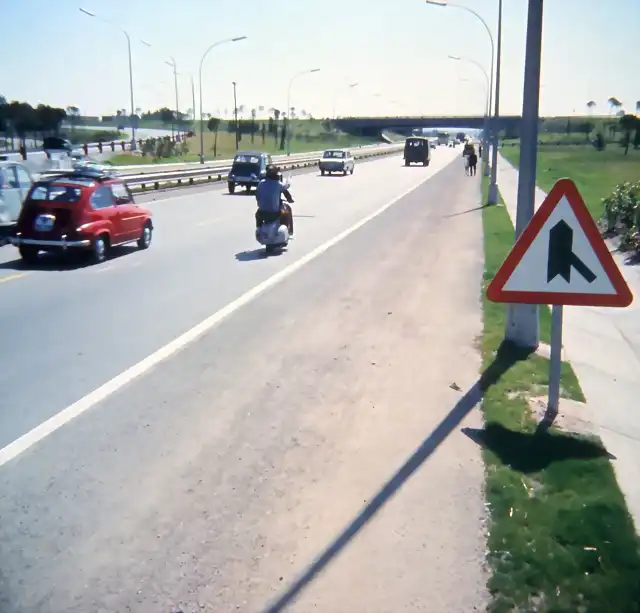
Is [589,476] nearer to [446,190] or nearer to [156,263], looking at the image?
[156,263]

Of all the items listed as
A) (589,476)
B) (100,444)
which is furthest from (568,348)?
(100,444)

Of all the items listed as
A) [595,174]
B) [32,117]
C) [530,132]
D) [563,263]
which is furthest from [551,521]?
[32,117]

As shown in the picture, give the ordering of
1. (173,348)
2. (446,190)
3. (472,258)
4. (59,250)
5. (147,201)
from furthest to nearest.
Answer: (446,190) → (147,201) → (472,258) → (59,250) → (173,348)

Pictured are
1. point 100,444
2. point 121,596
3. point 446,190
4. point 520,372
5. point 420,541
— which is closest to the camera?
point 121,596

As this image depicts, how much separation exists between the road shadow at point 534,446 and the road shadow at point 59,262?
10.5 m

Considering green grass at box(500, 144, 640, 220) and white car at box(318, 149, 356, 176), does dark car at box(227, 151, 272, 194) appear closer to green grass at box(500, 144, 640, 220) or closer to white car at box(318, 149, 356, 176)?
green grass at box(500, 144, 640, 220)

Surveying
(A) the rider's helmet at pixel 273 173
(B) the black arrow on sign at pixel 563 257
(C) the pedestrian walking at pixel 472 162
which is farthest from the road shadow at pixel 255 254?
(C) the pedestrian walking at pixel 472 162

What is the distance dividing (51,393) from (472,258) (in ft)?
35.6

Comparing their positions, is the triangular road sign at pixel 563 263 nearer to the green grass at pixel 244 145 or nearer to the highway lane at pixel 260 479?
the highway lane at pixel 260 479

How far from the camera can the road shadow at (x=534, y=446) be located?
18.0 ft

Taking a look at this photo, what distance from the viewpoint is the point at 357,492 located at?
5.08 metres

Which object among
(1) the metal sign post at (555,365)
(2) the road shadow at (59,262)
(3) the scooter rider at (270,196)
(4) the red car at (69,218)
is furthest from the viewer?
(3) the scooter rider at (270,196)

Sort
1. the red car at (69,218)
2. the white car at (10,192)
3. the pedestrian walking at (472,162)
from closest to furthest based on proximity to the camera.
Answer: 1. the red car at (69,218)
2. the white car at (10,192)
3. the pedestrian walking at (472,162)

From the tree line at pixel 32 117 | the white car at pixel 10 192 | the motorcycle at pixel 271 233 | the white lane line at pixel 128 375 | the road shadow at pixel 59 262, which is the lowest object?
the road shadow at pixel 59 262
